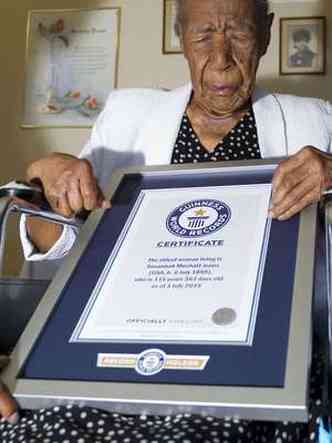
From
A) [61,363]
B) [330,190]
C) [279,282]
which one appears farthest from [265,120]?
[61,363]

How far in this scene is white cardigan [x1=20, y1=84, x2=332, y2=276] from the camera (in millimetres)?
1383

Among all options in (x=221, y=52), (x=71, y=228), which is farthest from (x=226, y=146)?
(x=71, y=228)

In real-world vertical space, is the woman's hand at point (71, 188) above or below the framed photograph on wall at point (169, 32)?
below

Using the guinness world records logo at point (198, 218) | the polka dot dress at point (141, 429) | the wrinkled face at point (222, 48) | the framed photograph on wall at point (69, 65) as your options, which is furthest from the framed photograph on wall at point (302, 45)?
the polka dot dress at point (141, 429)

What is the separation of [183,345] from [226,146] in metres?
0.66

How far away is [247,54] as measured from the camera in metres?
1.32

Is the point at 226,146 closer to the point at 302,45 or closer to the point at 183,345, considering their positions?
the point at 183,345

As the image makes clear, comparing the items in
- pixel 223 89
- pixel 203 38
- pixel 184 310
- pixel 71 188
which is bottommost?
pixel 184 310

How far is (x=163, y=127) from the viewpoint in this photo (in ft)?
4.66

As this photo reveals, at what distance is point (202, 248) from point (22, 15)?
160 centimetres

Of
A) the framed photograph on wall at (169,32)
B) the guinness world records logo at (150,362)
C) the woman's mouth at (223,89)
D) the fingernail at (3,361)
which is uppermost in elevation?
the framed photograph on wall at (169,32)

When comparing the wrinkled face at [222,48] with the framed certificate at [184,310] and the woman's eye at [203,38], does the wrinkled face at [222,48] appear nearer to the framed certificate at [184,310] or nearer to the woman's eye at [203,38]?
the woman's eye at [203,38]

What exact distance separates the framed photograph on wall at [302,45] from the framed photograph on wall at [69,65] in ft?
1.81

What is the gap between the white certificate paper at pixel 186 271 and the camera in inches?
31.7
